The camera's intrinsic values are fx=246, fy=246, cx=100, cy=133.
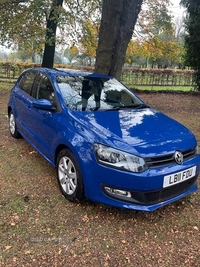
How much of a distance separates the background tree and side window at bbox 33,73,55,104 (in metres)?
11.5

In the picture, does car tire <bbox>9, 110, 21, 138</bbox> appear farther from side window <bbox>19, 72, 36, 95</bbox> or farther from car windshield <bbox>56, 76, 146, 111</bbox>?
car windshield <bbox>56, 76, 146, 111</bbox>

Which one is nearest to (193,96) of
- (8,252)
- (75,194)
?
(75,194)

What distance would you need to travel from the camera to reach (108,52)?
6.55 m

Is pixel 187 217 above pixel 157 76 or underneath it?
underneath

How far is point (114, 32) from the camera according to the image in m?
6.40

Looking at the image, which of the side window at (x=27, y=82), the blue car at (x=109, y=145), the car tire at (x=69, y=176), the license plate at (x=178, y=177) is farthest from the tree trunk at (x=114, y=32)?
the license plate at (x=178, y=177)

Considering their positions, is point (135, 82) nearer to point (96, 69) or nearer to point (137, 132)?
point (96, 69)

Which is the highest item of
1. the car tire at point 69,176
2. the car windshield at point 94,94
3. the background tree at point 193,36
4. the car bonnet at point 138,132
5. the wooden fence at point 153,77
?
the background tree at point 193,36

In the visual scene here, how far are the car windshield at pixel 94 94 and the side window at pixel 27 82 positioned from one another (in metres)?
0.82

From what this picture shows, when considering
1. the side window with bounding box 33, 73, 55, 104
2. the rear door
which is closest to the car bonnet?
the side window with bounding box 33, 73, 55, 104

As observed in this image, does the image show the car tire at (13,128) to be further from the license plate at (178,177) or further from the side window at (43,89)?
the license plate at (178,177)

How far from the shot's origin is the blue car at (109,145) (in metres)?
2.50

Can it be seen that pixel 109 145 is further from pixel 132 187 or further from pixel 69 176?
pixel 69 176

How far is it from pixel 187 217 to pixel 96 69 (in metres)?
4.92
